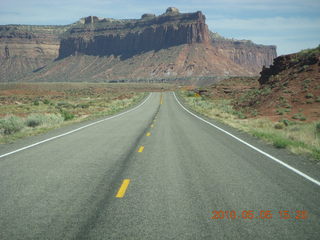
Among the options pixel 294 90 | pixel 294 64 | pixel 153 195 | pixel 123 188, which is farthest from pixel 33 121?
pixel 294 64

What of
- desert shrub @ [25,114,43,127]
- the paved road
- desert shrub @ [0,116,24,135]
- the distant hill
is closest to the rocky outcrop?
the distant hill

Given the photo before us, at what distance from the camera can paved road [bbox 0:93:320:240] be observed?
14.9 feet

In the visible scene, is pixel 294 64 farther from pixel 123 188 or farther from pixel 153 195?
pixel 153 195

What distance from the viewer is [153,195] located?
605 centimetres

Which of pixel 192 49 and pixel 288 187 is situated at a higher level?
pixel 192 49

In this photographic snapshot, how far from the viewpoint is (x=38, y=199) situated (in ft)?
19.3

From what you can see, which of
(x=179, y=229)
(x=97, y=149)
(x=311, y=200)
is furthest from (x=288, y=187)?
(x=97, y=149)

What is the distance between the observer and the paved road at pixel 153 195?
A: 4543 mm

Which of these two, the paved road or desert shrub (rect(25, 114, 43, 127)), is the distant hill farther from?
the paved road

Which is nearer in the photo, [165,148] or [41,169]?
[41,169]

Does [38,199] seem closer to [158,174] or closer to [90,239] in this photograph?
[90,239]

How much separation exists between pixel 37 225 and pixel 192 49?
626ft

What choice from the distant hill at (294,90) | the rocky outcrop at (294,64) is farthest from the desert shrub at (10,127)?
the rocky outcrop at (294,64)

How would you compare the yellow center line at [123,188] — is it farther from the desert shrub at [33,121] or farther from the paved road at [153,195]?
the desert shrub at [33,121]
